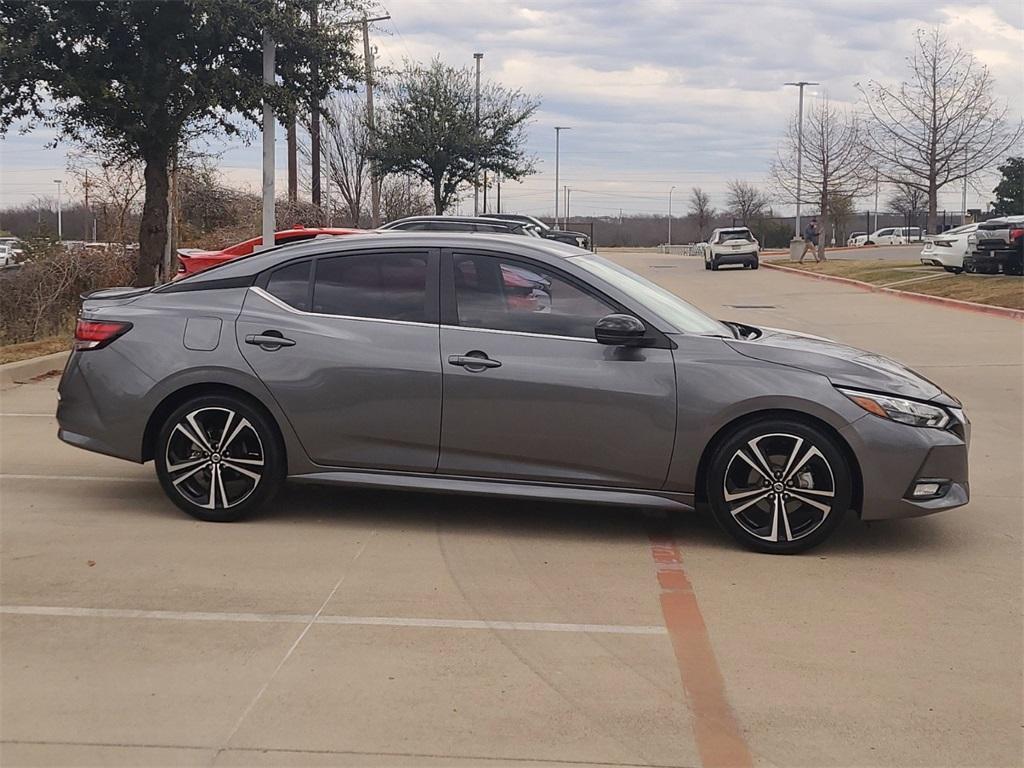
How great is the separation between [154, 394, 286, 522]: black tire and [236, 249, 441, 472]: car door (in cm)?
20

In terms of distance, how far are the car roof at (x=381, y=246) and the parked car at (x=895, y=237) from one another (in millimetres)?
62322

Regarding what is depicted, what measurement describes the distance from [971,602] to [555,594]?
193 centimetres

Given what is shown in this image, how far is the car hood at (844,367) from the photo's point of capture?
5723 millimetres

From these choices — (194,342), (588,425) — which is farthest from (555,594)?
(194,342)

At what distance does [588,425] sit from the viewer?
227 inches

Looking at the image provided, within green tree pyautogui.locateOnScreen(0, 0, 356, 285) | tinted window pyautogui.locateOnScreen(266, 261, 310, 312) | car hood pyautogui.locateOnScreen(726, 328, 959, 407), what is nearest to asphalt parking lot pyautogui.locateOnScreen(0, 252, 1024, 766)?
car hood pyautogui.locateOnScreen(726, 328, 959, 407)

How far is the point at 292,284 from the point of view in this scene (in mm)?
6270

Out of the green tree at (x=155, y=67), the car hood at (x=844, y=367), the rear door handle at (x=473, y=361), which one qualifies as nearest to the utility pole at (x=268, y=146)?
the green tree at (x=155, y=67)

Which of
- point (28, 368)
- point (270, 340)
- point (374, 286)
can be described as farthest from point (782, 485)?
point (28, 368)

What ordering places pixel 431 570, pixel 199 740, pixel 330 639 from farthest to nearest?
pixel 431 570 → pixel 330 639 → pixel 199 740

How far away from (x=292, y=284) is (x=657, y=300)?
6.86ft

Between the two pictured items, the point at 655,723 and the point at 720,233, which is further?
the point at 720,233

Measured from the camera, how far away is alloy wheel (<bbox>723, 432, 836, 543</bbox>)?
5.62m

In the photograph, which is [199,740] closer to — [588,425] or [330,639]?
[330,639]
